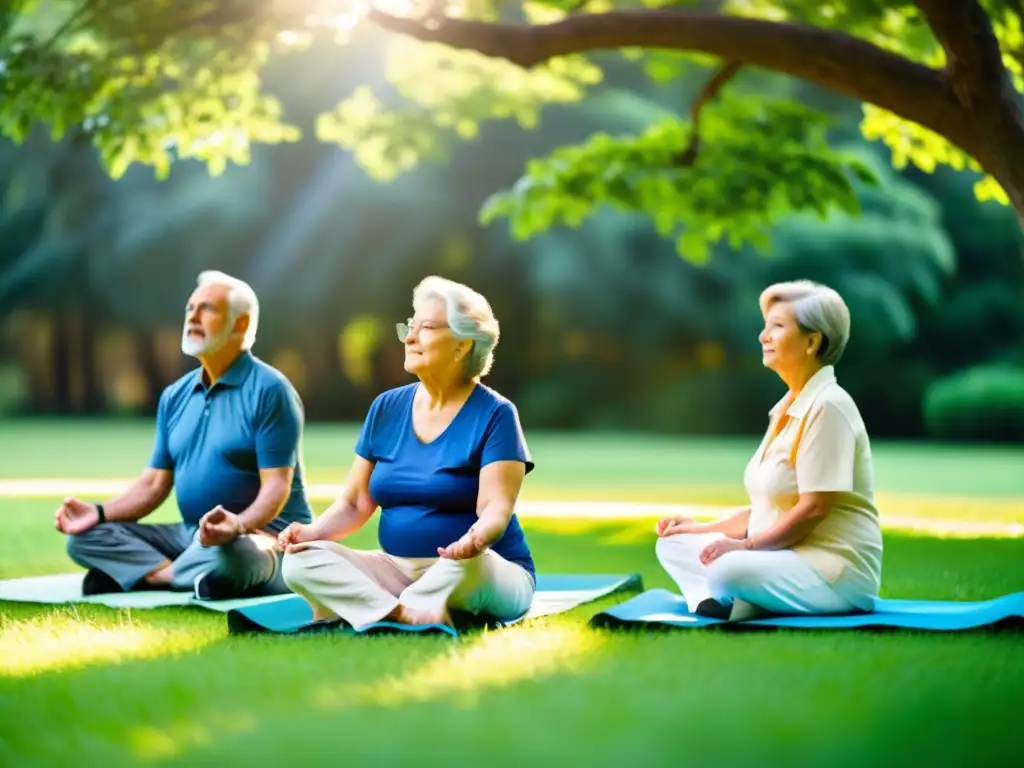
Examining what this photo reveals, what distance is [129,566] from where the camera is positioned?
6.51 metres

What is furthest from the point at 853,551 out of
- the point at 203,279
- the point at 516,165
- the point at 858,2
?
the point at 516,165

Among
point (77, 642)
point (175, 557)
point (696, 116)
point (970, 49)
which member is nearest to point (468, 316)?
point (77, 642)

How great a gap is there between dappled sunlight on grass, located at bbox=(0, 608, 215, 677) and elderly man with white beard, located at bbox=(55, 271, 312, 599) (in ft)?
2.39

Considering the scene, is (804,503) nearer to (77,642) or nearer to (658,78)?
(77,642)

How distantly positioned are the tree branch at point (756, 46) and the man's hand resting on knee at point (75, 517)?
3.82 metres

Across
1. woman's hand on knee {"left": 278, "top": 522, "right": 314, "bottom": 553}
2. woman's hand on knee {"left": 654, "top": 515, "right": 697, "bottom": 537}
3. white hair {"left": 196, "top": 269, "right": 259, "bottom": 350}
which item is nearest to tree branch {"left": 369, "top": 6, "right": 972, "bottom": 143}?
white hair {"left": 196, "top": 269, "right": 259, "bottom": 350}

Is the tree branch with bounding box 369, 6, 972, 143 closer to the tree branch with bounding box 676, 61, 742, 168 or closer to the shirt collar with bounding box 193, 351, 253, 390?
the tree branch with bounding box 676, 61, 742, 168

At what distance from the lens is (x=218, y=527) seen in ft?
19.4

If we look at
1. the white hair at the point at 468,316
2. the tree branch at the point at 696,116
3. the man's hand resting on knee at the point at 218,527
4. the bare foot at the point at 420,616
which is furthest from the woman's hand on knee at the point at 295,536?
the tree branch at the point at 696,116

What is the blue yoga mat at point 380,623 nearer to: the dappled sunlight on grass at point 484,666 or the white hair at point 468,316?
the dappled sunlight on grass at point 484,666

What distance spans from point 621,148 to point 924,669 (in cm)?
715

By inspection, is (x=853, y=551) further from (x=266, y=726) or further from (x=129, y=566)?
(x=129, y=566)

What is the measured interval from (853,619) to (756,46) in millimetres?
4139

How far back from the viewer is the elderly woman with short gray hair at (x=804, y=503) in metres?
5.33
